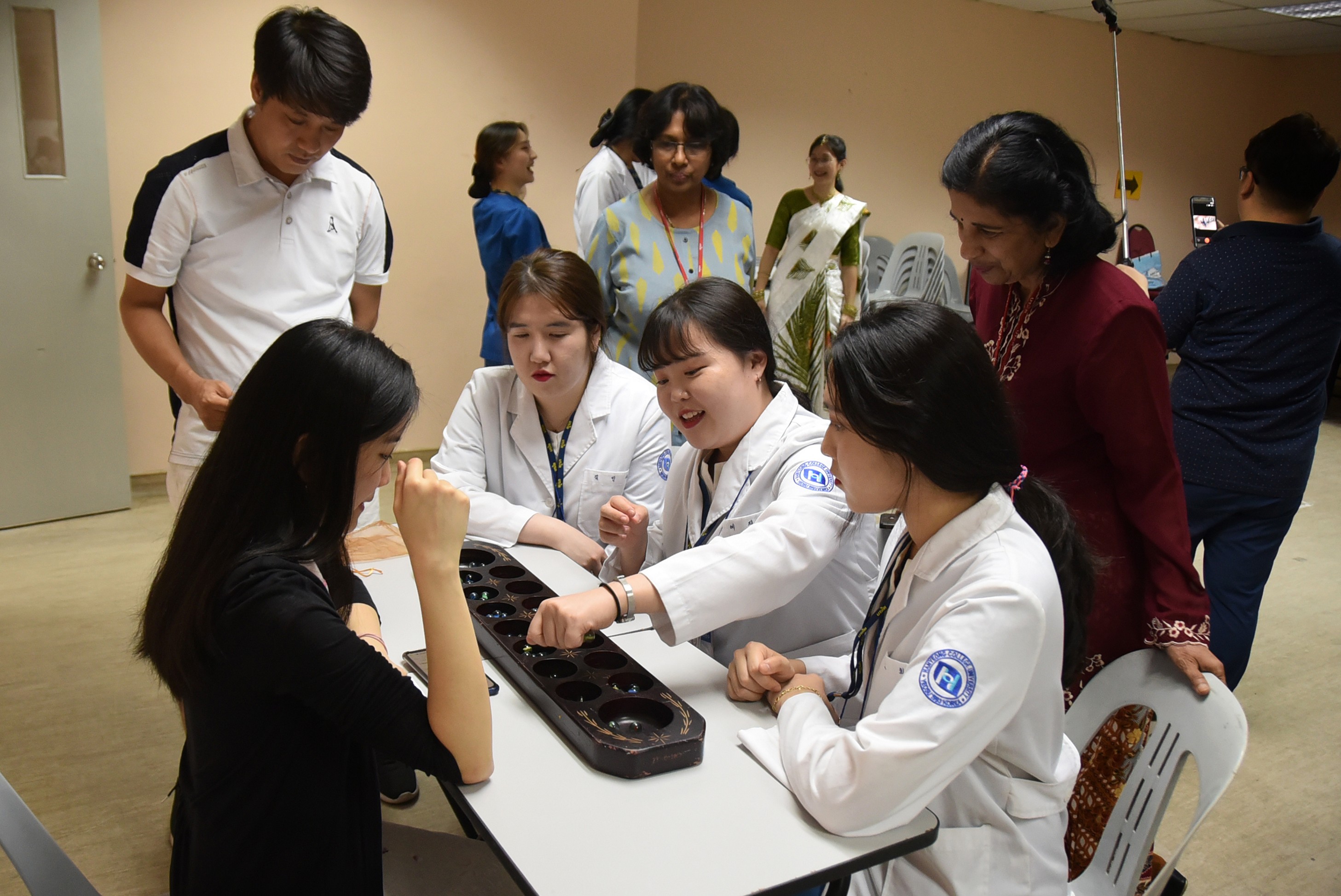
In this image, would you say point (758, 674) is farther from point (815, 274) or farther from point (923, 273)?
point (923, 273)

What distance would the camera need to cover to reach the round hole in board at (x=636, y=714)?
3.88 ft

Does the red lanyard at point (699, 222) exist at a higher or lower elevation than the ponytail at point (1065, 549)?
higher

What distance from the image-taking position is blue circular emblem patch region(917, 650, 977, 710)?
1031 mm

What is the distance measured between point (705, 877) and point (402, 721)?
0.35 metres

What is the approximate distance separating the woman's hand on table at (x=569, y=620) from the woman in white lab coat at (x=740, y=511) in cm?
8

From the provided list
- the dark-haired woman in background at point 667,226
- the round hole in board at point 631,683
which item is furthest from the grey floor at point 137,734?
the dark-haired woman in background at point 667,226

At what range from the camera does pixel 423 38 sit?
4.38 m

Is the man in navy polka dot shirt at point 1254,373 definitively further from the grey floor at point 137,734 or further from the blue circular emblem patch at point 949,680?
the blue circular emblem patch at point 949,680

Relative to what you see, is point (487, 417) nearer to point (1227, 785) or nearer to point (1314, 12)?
point (1227, 785)

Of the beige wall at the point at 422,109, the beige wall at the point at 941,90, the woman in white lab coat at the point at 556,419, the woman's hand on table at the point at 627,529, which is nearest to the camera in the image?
the woman's hand on table at the point at 627,529

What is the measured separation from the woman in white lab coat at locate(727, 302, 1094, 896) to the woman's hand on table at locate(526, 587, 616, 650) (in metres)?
0.24

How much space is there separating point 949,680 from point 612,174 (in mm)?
2813

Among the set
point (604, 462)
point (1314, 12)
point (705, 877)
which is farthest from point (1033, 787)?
point (1314, 12)

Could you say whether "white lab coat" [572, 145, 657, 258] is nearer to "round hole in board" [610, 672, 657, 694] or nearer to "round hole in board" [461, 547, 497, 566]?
"round hole in board" [461, 547, 497, 566]
